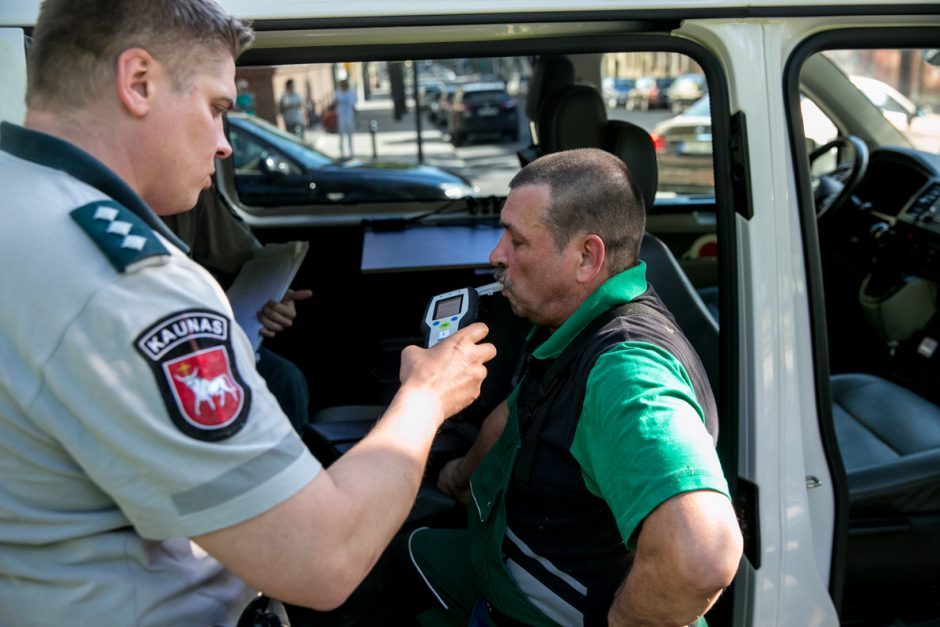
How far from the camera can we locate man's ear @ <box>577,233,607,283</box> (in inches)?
68.3

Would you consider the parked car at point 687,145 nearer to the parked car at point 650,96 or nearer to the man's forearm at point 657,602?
the man's forearm at point 657,602

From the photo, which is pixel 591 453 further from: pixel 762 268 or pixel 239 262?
pixel 239 262

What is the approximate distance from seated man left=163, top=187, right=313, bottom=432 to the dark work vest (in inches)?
54.4

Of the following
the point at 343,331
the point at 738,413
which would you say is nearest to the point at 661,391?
the point at 738,413

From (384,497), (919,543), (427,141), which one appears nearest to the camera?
(384,497)

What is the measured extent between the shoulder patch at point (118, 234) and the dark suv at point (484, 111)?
52.5 ft

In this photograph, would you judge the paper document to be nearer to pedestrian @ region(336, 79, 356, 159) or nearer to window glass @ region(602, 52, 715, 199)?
window glass @ region(602, 52, 715, 199)

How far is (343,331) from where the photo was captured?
382 centimetres

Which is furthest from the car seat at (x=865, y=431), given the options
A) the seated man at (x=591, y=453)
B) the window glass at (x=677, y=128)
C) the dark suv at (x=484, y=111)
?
the dark suv at (x=484, y=111)

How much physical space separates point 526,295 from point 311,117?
1795 centimetres

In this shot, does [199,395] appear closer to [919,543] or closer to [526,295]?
[526,295]

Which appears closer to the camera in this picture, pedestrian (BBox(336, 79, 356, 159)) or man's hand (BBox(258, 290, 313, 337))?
man's hand (BBox(258, 290, 313, 337))

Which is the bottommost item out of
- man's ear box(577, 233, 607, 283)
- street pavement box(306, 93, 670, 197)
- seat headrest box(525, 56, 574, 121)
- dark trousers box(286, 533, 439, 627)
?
street pavement box(306, 93, 670, 197)

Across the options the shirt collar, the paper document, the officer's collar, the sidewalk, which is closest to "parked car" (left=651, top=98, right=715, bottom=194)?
the paper document
